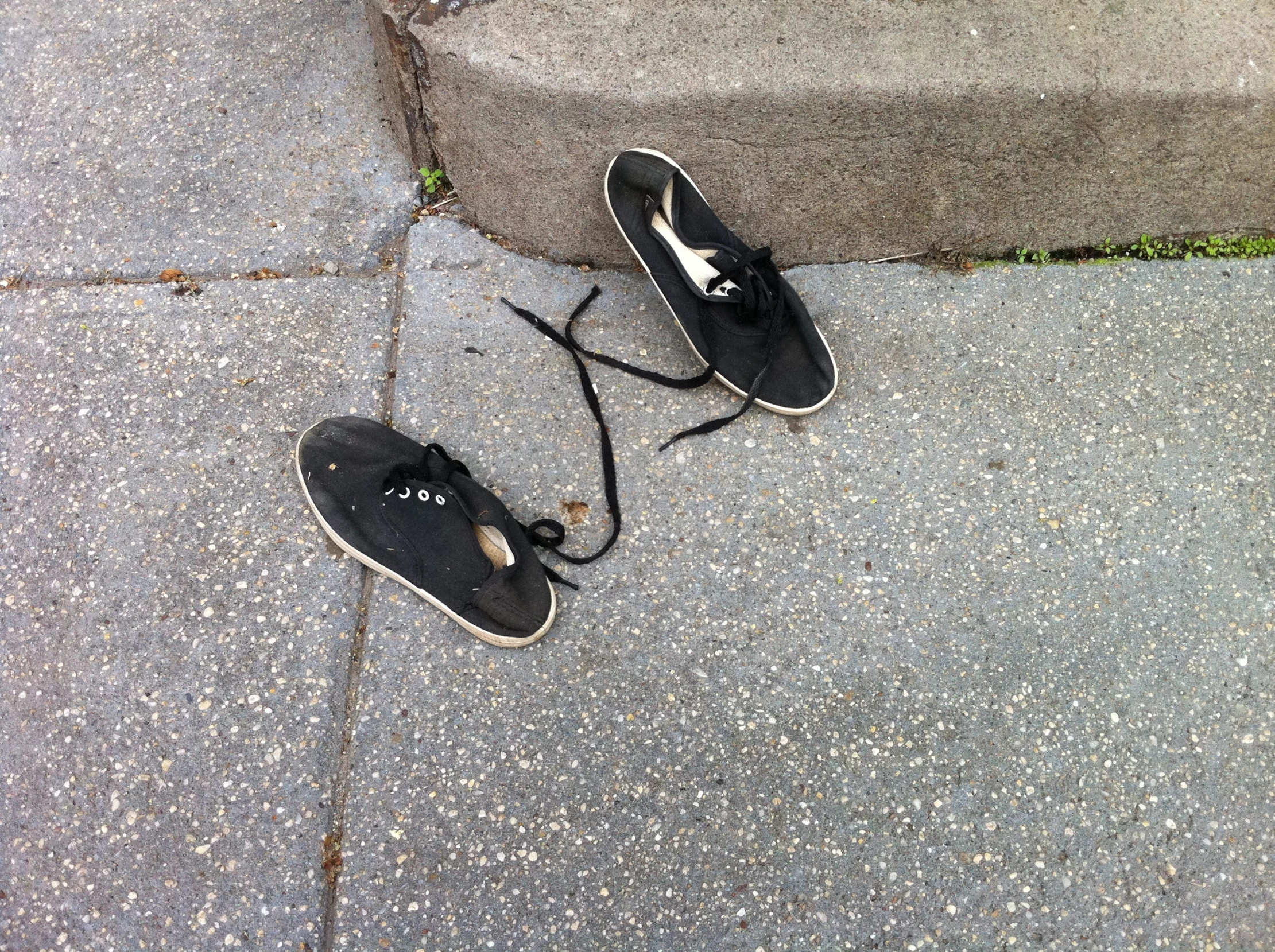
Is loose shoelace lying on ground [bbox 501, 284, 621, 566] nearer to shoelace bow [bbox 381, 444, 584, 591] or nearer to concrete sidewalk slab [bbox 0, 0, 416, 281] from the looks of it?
shoelace bow [bbox 381, 444, 584, 591]

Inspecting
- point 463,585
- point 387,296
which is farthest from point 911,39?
point 463,585

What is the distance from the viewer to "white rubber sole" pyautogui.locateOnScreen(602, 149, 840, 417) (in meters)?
2.09

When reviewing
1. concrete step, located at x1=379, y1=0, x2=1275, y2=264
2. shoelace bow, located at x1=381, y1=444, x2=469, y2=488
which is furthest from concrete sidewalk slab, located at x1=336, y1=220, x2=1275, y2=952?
concrete step, located at x1=379, y1=0, x2=1275, y2=264

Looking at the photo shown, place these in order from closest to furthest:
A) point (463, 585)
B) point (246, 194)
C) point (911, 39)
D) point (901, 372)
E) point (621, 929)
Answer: point (621, 929)
point (463, 585)
point (911, 39)
point (901, 372)
point (246, 194)

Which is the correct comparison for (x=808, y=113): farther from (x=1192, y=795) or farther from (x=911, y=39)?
(x=1192, y=795)

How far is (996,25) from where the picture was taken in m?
2.00

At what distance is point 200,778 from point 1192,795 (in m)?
2.08

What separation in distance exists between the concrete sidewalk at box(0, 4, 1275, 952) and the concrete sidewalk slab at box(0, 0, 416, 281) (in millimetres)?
20

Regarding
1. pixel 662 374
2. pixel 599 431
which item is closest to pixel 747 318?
pixel 662 374

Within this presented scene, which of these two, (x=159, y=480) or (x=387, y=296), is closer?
(x=159, y=480)

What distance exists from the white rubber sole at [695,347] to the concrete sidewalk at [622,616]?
0.14 feet

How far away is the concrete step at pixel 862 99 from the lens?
6.46 ft

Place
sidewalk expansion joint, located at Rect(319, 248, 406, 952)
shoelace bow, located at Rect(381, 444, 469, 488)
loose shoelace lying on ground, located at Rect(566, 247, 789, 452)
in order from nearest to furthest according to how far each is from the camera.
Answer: sidewalk expansion joint, located at Rect(319, 248, 406, 952)
shoelace bow, located at Rect(381, 444, 469, 488)
loose shoelace lying on ground, located at Rect(566, 247, 789, 452)

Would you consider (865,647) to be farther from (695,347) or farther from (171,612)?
(171,612)
